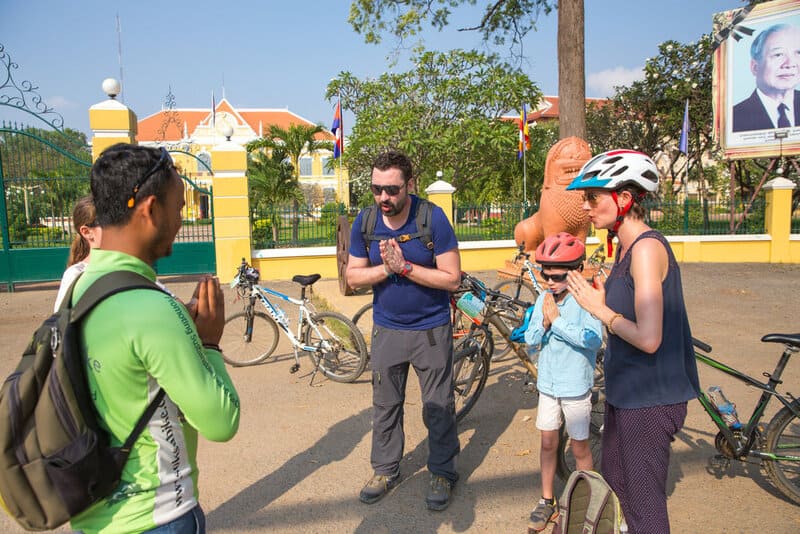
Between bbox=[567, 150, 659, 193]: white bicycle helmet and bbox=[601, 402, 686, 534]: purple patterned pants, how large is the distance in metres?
0.89

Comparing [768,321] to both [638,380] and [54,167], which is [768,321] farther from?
[54,167]

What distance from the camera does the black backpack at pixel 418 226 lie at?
321 centimetres

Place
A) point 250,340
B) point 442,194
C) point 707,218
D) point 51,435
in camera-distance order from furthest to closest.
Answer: point 707,218 → point 442,194 → point 250,340 → point 51,435

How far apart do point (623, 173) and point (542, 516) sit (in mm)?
1767

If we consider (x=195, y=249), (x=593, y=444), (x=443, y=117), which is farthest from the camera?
(x=443, y=117)

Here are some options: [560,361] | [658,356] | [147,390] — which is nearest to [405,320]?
[560,361]

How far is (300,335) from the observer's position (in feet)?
18.4

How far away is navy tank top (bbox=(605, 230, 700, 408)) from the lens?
219 centimetres

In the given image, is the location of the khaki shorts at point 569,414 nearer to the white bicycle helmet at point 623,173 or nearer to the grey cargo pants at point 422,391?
the grey cargo pants at point 422,391

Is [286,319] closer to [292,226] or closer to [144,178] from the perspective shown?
[144,178]

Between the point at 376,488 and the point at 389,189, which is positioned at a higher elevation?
the point at 389,189

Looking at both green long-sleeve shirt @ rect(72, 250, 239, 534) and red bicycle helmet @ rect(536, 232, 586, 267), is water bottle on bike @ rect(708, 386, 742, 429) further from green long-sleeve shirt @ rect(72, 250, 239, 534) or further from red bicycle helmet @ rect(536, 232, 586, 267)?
green long-sleeve shirt @ rect(72, 250, 239, 534)

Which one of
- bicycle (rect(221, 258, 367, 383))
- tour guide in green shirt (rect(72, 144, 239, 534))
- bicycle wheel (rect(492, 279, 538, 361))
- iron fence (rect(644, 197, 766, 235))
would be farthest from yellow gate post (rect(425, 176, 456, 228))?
tour guide in green shirt (rect(72, 144, 239, 534))

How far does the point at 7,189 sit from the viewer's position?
34.6 feet
